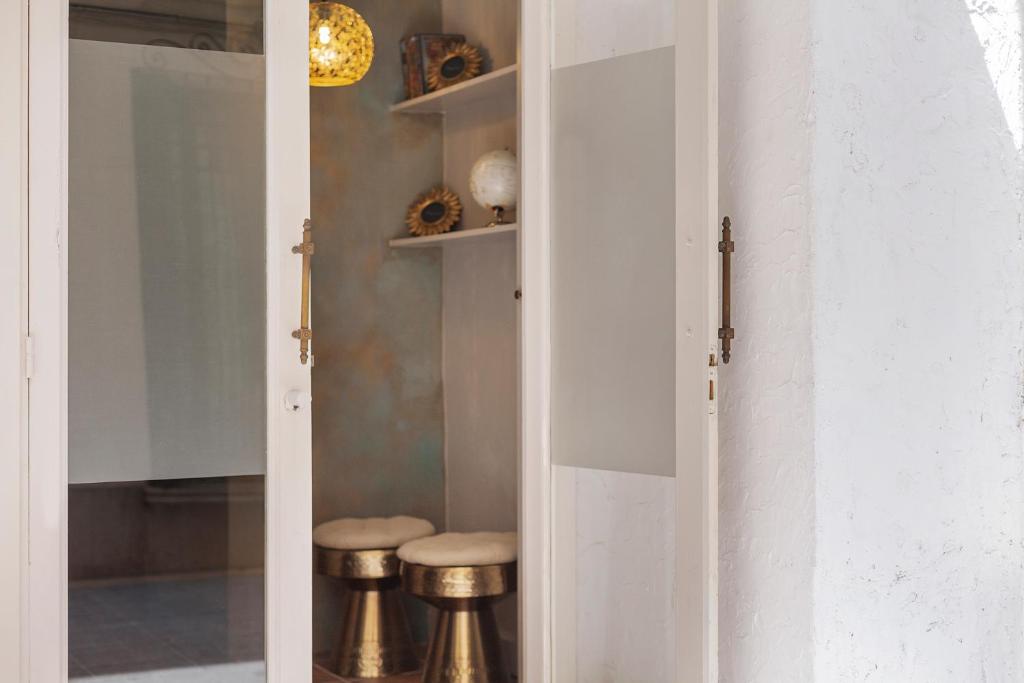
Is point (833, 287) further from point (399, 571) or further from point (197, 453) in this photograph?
point (399, 571)

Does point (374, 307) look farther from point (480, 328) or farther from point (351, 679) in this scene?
point (351, 679)

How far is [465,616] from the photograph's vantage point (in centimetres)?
357

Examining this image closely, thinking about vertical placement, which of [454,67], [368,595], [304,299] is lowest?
[368,595]

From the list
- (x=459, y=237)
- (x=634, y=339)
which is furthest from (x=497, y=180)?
(x=634, y=339)

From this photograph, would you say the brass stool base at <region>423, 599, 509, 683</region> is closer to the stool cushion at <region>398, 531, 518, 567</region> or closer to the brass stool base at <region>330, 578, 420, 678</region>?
the stool cushion at <region>398, 531, 518, 567</region>

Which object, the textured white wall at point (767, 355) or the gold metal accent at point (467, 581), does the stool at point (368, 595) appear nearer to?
the gold metal accent at point (467, 581)

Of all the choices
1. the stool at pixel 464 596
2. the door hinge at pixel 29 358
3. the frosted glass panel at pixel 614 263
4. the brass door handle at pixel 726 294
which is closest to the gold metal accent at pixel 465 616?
the stool at pixel 464 596

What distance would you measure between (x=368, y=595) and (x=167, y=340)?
1.71 m

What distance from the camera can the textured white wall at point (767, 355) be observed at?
272cm

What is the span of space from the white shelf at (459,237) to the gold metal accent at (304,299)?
984mm

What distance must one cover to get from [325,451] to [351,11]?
1629 millimetres

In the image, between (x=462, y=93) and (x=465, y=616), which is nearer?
(x=465, y=616)

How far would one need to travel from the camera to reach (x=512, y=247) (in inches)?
160

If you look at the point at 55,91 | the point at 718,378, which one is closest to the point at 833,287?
the point at 718,378
